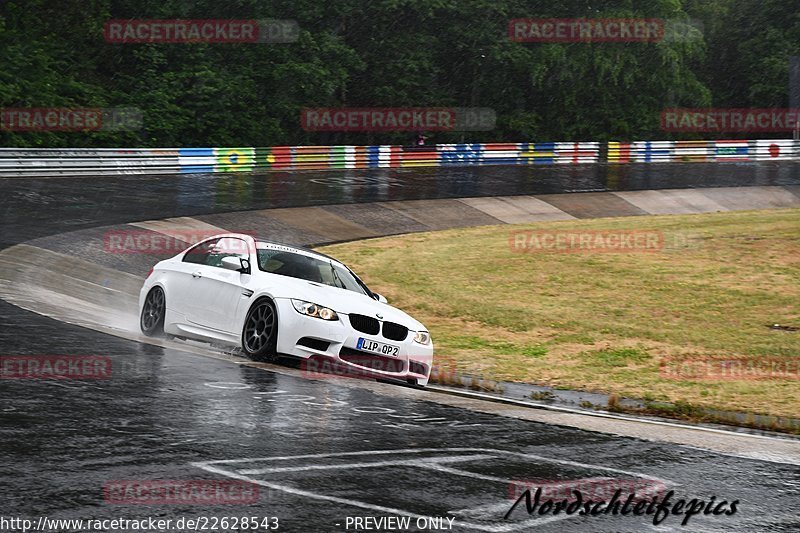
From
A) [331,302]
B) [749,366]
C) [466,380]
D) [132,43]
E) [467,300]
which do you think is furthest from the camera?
[132,43]

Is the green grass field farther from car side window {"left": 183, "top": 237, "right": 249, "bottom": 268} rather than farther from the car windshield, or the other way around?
car side window {"left": 183, "top": 237, "right": 249, "bottom": 268}

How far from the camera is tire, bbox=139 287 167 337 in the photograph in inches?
525

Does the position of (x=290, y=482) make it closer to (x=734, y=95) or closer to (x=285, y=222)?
(x=285, y=222)

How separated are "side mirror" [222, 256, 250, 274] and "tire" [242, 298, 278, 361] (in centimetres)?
64

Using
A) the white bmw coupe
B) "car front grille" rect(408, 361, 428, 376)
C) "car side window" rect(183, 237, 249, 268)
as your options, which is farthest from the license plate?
"car side window" rect(183, 237, 249, 268)

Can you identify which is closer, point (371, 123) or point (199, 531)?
point (199, 531)

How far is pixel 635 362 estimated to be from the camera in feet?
48.8

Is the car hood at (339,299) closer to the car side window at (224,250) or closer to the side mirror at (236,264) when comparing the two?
the side mirror at (236,264)

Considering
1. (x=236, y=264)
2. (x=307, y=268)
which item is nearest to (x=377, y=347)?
(x=307, y=268)

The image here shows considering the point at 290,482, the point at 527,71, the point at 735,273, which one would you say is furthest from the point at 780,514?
the point at 527,71

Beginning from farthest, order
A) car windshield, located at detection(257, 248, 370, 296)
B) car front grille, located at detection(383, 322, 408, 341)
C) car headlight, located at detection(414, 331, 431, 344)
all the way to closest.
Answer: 1. car windshield, located at detection(257, 248, 370, 296)
2. car headlight, located at detection(414, 331, 431, 344)
3. car front grille, located at detection(383, 322, 408, 341)

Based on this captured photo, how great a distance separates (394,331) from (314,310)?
0.94 m

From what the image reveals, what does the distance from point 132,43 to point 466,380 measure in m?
46.0

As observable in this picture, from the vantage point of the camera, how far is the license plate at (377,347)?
11.5 meters
